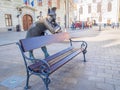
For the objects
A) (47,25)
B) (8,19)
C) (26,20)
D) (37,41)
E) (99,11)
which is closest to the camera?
(37,41)

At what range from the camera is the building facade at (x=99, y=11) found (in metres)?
45.8

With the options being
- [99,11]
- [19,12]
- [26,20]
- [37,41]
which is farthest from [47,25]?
[99,11]

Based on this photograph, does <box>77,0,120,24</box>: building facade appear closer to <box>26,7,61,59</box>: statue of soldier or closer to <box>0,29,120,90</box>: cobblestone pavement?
<box>0,29,120,90</box>: cobblestone pavement

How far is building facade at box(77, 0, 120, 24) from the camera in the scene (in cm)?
4578

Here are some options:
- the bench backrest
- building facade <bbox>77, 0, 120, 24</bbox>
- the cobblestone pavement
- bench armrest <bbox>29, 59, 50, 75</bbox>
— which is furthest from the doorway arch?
building facade <bbox>77, 0, 120, 24</bbox>

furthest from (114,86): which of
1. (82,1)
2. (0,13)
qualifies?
(82,1)

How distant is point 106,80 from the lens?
345cm

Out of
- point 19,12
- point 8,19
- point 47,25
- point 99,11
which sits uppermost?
point 99,11

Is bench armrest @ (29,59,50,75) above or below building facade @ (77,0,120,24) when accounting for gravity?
below

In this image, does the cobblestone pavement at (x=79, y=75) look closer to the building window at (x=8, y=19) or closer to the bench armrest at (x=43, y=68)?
the bench armrest at (x=43, y=68)

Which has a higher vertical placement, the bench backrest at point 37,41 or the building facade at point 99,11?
the building facade at point 99,11

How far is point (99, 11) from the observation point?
4984 cm

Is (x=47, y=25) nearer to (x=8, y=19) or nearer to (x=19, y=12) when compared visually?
(x=8, y=19)

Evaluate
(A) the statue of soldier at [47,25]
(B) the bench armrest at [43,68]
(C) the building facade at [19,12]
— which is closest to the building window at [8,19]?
(C) the building facade at [19,12]
